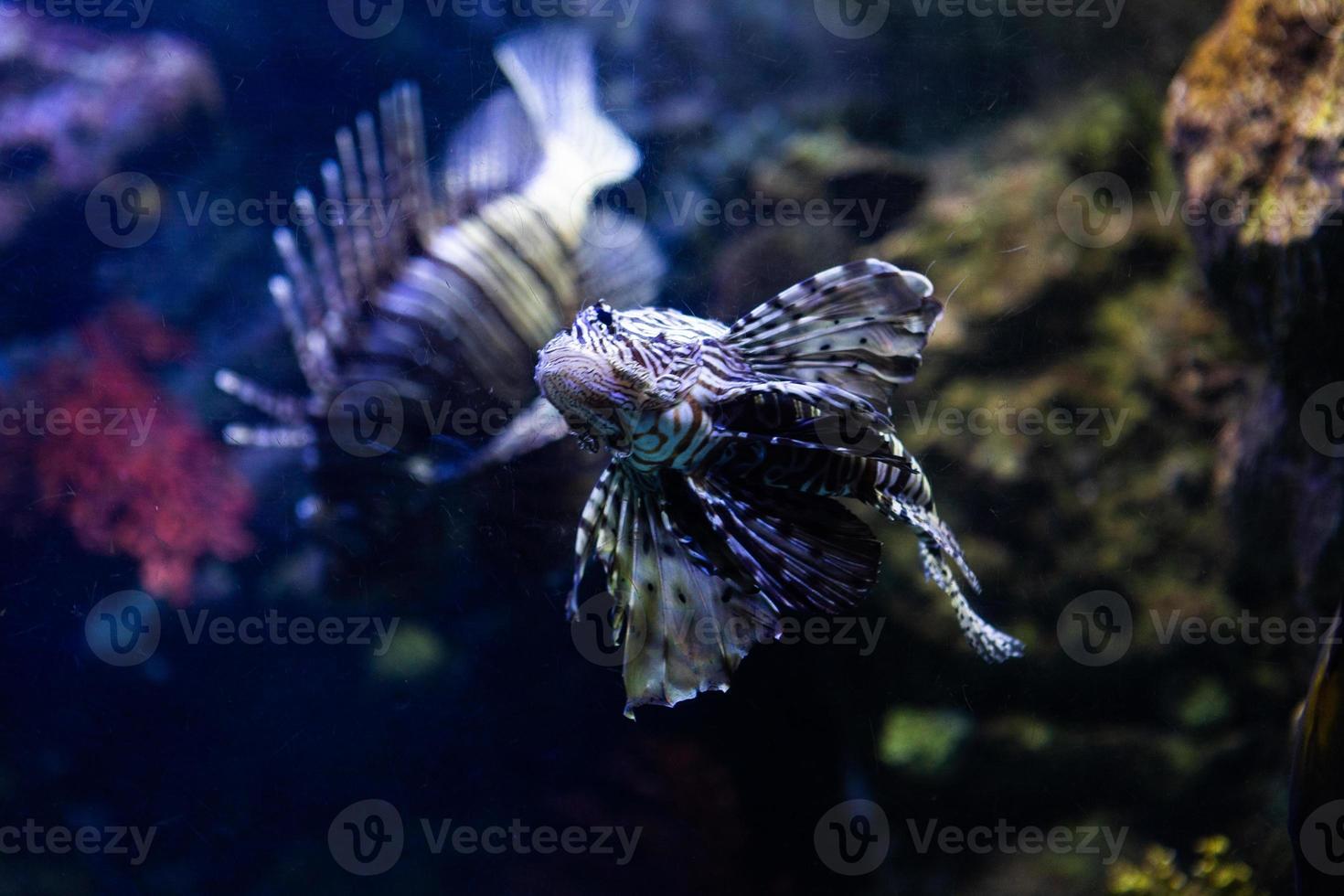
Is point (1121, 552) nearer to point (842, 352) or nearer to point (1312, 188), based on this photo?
point (1312, 188)
